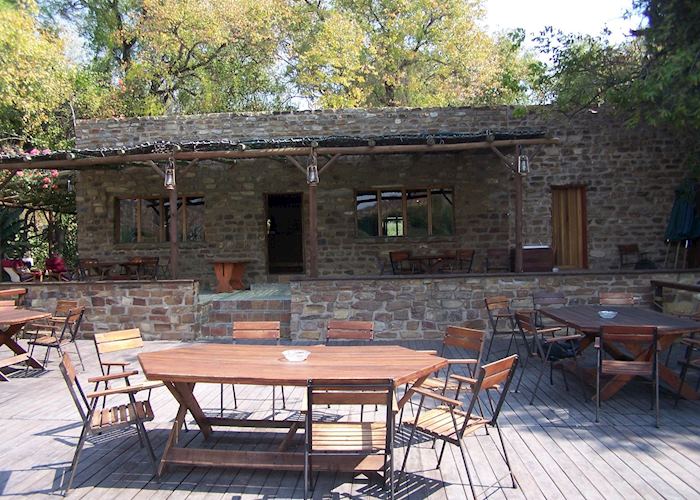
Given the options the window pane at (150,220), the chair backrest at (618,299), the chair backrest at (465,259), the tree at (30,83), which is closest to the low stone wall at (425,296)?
the chair backrest at (618,299)

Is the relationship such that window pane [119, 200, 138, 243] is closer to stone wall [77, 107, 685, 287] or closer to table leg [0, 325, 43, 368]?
stone wall [77, 107, 685, 287]

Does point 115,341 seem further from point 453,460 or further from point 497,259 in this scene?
point 497,259

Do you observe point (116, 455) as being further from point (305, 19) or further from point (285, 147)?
point (305, 19)

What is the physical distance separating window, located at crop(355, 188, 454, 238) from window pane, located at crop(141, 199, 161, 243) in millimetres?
4231

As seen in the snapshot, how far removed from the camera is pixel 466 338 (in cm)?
405

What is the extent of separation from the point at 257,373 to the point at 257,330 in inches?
66.2

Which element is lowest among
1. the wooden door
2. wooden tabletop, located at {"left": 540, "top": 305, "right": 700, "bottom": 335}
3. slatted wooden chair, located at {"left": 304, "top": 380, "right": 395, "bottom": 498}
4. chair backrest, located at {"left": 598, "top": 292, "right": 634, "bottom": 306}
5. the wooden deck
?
the wooden deck

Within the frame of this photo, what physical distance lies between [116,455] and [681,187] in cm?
1068

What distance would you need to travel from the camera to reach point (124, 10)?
1962 centimetres

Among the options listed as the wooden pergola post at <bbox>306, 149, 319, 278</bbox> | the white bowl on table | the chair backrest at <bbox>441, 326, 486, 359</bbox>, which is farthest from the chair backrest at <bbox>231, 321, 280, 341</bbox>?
the wooden pergola post at <bbox>306, 149, 319, 278</bbox>

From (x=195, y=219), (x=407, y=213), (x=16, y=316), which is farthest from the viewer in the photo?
(x=195, y=219)

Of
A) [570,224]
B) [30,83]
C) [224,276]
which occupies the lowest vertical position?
[224,276]

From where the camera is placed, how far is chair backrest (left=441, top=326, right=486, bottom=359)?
388cm

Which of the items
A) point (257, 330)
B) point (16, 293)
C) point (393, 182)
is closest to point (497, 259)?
point (393, 182)
